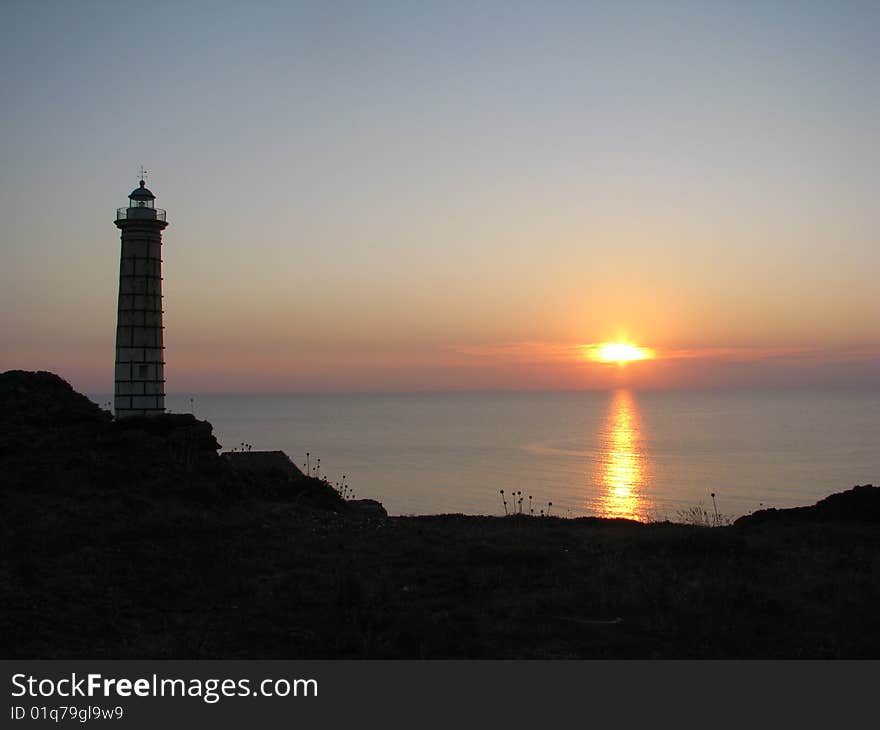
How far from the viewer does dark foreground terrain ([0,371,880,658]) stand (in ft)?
33.2

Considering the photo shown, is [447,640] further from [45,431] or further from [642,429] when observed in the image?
[642,429]

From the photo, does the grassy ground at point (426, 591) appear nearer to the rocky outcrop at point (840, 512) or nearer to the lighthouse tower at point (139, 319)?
the rocky outcrop at point (840, 512)

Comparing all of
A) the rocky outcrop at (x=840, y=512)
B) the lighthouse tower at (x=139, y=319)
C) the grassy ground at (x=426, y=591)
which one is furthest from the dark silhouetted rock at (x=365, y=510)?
the lighthouse tower at (x=139, y=319)

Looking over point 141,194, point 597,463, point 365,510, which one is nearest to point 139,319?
point 141,194

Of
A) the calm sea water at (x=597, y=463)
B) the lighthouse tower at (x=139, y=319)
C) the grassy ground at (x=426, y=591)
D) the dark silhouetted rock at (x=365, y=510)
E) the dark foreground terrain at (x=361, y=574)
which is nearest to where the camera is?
the grassy ground at (x=426, y=591)

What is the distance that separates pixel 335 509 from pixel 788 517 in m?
12.0

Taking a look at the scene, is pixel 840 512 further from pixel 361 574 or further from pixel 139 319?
pixel 139 319

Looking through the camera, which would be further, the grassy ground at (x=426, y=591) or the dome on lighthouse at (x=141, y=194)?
the dome on lighthouse at (x=141, y=194)

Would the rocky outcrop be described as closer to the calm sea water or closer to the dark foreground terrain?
the dark foreground terrain

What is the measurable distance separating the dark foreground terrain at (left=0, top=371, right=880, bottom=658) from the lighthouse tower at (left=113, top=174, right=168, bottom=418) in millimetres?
16987

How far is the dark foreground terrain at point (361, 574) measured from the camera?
10133 millimetres

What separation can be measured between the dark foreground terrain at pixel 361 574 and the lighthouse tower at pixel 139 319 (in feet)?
55.7

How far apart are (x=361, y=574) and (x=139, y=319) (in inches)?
1140
